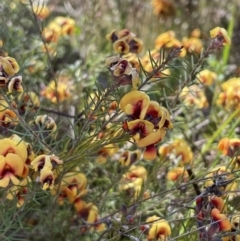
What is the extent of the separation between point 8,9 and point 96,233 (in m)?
0.72

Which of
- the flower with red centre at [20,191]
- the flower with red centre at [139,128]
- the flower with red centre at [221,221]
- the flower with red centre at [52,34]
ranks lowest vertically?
the flower with red centre at [221,221]

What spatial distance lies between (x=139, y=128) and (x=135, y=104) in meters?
0.04

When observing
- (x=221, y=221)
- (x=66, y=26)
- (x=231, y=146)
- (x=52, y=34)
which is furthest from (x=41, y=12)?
(x=221, y=221)

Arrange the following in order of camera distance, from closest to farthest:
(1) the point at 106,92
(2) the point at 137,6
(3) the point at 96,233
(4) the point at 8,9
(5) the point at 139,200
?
(1) the point at 106,92 → (5) the point at 139,200 → (3) the point at 96,233 → (4) the point at 8,9 → (2) the point at 137,6

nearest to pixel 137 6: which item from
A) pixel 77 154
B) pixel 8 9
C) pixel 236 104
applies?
pixel 8 9

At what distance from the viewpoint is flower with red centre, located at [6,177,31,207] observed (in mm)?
995

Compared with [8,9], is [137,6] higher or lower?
lower

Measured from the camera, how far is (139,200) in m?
1.14

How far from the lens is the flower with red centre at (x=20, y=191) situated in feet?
3.26

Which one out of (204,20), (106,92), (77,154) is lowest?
(204,20)

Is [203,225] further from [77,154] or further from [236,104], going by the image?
[236,104]

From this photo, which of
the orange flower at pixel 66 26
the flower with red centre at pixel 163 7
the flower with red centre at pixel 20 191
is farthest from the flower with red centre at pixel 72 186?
the flower with red centre at pixel 163 7

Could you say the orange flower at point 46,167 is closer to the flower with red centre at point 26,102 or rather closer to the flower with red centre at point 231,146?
the flower with red centre at point 26,102

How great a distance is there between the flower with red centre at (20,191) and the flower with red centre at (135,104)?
0.74 feet
